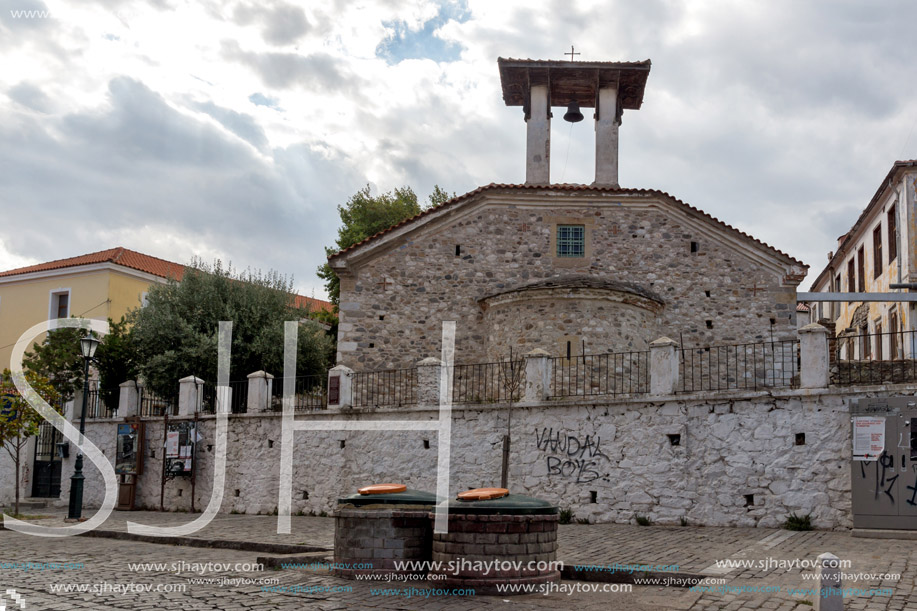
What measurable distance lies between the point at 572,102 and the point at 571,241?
4.13 meters

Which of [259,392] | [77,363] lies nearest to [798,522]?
[259,392]

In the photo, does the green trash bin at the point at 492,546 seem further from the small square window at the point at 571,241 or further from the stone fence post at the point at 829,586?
the small square window at the point at 571,241

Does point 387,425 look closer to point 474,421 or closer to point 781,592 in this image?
point 474,421

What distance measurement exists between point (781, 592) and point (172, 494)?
50.1 feet

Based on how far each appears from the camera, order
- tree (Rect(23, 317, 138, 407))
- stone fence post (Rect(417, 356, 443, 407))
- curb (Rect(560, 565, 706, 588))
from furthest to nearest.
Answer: tree (Rect(23, 317, 138, 407))
stone fence post (Rect(417, 356, 443, 407))
curb (Rect(560, 565, 706, 588))

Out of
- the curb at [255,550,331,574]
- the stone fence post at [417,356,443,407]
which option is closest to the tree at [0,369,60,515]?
the stone fence post at [417,356,443,407]

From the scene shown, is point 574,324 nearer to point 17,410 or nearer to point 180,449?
point 180,449

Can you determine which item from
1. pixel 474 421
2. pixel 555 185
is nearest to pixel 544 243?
pixel 555 185

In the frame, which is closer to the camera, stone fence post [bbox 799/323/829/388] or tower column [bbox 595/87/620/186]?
stone fence post [bbox 799/323/829/388]

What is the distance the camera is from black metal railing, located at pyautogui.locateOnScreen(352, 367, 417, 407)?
56.0 ft

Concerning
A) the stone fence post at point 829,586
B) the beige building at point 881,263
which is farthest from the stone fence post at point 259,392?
the stone fence post at point 829,586

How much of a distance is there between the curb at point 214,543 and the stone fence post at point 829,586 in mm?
6563

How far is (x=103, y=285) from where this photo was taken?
98.4 feet

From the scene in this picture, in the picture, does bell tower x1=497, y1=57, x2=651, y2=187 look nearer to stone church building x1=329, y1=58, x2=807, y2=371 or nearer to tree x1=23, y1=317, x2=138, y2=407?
stone church building x1=329, y1=58, x2=807, y2=371
